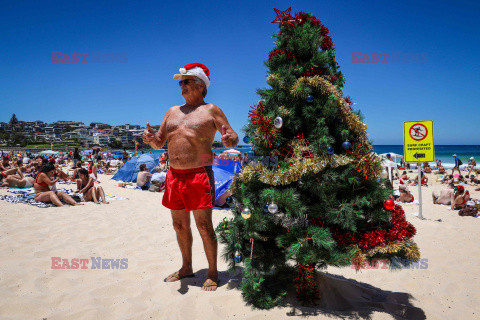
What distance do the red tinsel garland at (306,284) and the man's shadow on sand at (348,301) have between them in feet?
0.24

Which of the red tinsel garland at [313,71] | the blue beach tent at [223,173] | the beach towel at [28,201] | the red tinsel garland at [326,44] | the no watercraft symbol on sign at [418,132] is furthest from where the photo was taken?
the blue beach tent at [223,173]

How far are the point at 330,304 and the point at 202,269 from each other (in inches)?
65.6

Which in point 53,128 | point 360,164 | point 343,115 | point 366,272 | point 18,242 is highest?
point 53,128

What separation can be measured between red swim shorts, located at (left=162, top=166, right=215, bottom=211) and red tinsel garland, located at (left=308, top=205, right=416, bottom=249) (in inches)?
44.0

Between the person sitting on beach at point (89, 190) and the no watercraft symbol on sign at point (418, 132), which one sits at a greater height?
the no watercraft symbol on sign at point (418, 132)

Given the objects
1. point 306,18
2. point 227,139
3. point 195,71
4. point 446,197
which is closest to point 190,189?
point 227,139

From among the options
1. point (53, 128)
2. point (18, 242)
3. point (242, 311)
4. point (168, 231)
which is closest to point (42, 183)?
point (18, 242)

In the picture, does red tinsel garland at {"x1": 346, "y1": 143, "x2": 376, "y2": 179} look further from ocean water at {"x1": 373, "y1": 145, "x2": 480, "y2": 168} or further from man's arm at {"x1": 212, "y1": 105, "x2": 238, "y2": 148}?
ocean water at {"x1": 373, "y1": 145, "x2": 480, "y2": 168}

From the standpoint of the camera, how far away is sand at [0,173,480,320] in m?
2.44

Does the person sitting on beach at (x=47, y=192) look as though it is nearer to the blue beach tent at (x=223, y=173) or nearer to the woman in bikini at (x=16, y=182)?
the blue beach tent at (x=223, y=173)

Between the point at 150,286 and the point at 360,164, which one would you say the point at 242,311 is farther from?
the point at 360,164

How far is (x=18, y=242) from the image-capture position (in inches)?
159

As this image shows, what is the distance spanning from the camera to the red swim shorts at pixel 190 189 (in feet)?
9.37

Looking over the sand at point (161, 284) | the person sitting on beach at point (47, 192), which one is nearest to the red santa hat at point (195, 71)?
the sand at point (161, 284)
